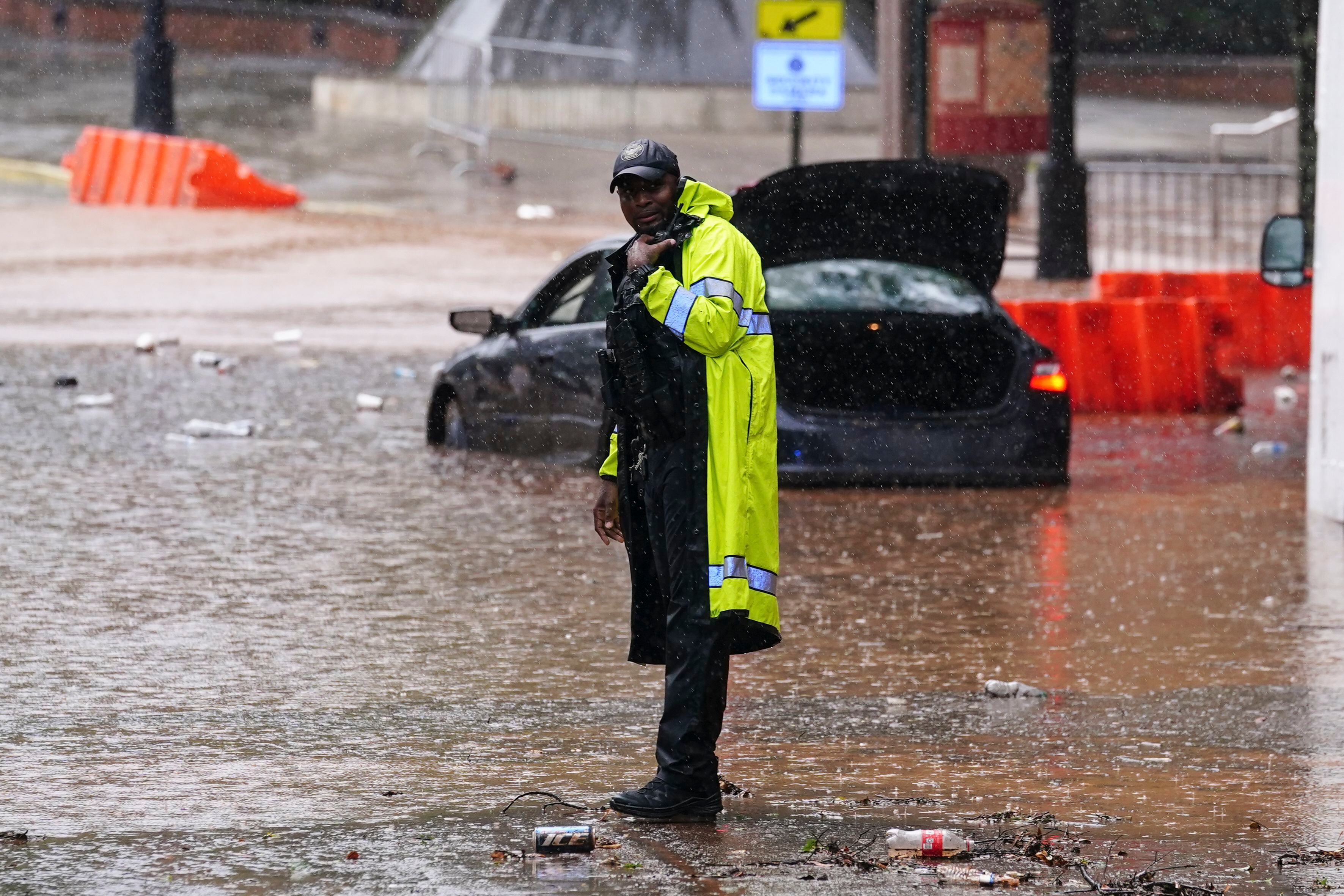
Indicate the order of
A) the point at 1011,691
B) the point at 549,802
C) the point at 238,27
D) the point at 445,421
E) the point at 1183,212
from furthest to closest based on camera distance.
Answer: the point at 238,27, the point at 1183,212, the point at 445,421, the point at 1011,691, the point at 549,802

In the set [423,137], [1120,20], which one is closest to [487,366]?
[423,137]

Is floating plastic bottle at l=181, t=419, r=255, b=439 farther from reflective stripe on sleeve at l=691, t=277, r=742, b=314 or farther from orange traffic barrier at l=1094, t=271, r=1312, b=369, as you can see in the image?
reflective stripe on sleeve at l=691, t=277, r=742, b=314

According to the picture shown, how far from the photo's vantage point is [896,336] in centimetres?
1197

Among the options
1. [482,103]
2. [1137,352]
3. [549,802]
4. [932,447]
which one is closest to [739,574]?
[549,802]

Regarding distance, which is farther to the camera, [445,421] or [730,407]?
[445,421]

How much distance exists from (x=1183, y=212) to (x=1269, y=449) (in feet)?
52.6

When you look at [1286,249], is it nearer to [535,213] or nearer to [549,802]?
[549,802]

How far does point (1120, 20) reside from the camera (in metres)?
47.0

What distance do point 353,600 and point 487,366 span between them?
4015 millimetres

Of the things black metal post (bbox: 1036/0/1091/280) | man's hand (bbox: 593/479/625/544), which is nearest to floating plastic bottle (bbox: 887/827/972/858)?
man's hand (bbox: 593/479/625/544)

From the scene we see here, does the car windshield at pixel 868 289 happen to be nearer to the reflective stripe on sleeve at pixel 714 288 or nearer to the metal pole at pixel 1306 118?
the reflective stripe on sleeve at pixel 714 288

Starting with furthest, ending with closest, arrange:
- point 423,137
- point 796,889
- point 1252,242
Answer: point 423,137 < point 1252,242 < point 796,889

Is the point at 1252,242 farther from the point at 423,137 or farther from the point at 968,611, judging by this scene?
the point at 968,611

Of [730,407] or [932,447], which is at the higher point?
[730,407]
